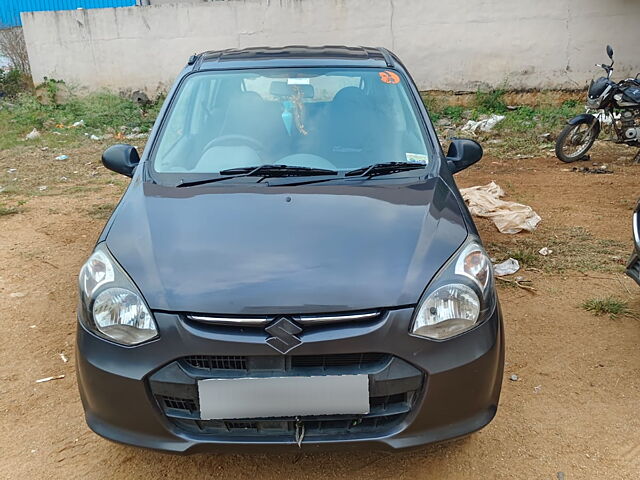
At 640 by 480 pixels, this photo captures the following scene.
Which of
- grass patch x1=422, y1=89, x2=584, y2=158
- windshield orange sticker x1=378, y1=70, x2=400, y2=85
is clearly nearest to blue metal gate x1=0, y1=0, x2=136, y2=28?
grass patch x1=422, y1=89, x2=584, y2=158

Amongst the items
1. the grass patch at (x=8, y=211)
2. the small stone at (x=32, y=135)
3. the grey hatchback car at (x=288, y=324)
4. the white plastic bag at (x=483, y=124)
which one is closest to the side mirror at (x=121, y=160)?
the grey hatchback car at (x=288, y=324)

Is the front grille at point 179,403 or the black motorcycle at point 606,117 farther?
the black motorcycle at point 606,117

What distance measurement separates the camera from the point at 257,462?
2377 mm

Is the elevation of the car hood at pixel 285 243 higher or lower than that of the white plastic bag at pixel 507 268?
higher

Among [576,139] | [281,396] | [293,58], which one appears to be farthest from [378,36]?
[281,396]

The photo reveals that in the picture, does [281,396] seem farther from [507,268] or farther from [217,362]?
[507,268]

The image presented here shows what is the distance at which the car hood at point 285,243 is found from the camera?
1.96 m

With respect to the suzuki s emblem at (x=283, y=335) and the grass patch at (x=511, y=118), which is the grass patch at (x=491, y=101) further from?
the suzuki s emblem at (x=283, y=335)

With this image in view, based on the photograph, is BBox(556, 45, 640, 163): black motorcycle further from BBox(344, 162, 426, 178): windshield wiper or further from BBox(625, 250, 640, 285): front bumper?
BBox(344, 162, 426, 178): windshield wiper

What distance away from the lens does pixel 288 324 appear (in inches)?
75.0

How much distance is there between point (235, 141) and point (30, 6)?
13737 mm

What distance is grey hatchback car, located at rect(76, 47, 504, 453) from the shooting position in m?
1.90

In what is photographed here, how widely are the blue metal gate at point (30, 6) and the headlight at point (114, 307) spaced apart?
13.0 metres

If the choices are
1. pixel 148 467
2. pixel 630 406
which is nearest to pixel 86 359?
→ pixel 148 467
